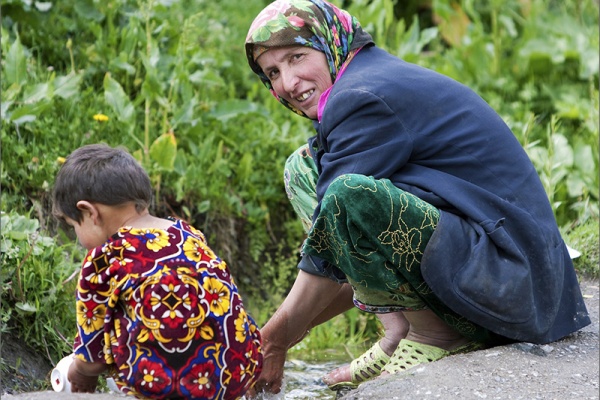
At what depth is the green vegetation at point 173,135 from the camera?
A: 9.91ft

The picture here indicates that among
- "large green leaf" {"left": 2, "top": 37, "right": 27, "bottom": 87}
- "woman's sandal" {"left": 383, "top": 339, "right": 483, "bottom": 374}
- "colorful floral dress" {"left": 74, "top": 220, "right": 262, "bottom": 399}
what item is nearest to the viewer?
"colorful floral dress" {"left": 74, "top": 220, "right": 262, "bottom": 399}

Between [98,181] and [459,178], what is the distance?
1033 millimetres

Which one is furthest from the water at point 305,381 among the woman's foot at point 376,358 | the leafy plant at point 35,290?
the leafy plant at point 35,290

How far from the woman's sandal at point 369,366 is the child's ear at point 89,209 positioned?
3.55 ft

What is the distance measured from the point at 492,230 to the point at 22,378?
150 centimetres

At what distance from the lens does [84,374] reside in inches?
86.7

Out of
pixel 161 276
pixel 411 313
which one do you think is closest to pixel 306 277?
pixel 411 313

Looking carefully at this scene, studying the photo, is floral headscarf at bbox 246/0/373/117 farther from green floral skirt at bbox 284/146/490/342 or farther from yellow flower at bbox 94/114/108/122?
yellow flower at bbox 94/114/108/122

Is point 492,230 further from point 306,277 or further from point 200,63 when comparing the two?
point 200,63

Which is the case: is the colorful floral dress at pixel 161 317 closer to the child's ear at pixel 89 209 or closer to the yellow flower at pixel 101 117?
the child's ear at pixel 89 209

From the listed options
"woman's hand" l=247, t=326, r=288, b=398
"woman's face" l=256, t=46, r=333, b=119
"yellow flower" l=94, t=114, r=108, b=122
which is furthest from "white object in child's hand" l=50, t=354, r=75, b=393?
"yellow flower" l=94, t=114, r=108, b=122

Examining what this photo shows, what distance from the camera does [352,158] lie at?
2459 mm

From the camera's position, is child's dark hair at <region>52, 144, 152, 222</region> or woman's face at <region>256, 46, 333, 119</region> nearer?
child's dark hair at <region>52, 144, 152, 222</region>

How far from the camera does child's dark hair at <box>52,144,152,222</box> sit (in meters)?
2.12
